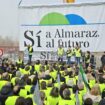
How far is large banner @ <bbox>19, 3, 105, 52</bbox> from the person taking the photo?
1169 inches

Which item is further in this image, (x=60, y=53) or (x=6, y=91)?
(x=60, y=53)

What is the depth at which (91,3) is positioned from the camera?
29953 mm

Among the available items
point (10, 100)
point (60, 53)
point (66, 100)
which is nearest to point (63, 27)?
point (60, 53)

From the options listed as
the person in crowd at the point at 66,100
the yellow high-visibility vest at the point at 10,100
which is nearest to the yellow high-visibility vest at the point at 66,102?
the person in crowd at the point at 66,100

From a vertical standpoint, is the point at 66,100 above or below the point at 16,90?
below

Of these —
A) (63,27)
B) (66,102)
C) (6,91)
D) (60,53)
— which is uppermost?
(63,27)

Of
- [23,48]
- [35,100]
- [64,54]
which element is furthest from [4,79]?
[23,48]

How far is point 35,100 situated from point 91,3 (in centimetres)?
2238

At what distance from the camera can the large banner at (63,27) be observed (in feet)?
97.5

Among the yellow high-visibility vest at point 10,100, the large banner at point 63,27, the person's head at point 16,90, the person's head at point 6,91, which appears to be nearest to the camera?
the yellow high-visibility vest at point 10,100

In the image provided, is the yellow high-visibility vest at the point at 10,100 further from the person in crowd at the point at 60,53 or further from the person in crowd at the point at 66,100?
the person in crowd at the point at 60,53

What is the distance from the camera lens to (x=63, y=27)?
1204 inches

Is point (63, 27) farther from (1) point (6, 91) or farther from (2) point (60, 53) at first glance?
(1) point (6, 91)

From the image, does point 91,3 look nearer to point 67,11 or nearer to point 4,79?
point 67,11
